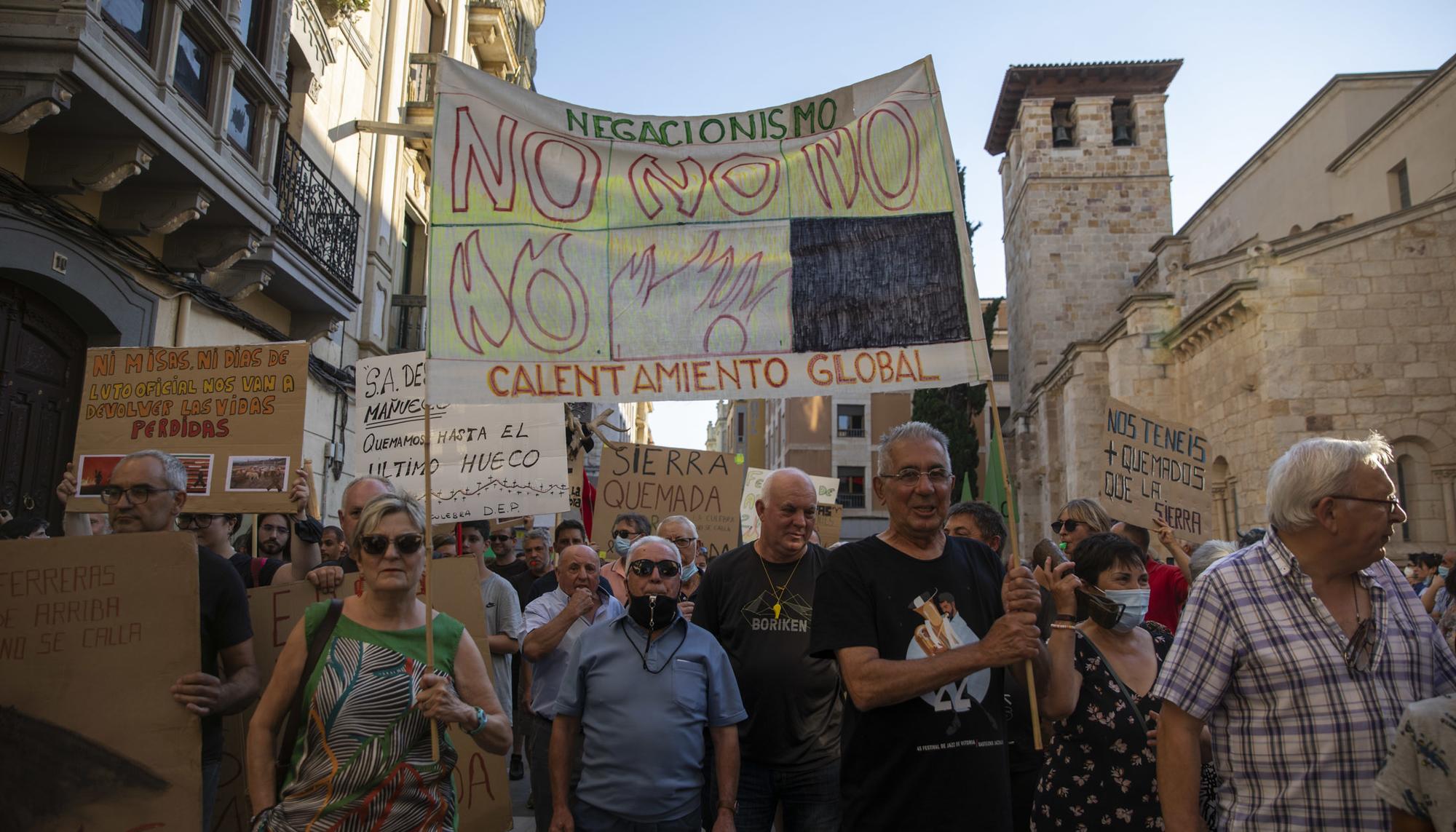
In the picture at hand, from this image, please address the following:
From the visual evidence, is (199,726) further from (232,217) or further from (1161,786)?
(232,217)

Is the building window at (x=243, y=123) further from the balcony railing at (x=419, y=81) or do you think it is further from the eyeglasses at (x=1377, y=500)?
the eyeglasses at (x=1377, y=500)

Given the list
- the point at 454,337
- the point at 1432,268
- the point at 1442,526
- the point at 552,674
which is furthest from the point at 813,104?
the point at 1432,268

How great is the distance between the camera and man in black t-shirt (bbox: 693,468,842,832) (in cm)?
387

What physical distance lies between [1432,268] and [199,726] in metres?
23.5

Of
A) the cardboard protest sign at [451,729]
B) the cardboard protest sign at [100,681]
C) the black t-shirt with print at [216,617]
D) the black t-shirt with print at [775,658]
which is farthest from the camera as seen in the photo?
the black t-shirt with print at [775,658]

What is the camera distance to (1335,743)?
2301mm

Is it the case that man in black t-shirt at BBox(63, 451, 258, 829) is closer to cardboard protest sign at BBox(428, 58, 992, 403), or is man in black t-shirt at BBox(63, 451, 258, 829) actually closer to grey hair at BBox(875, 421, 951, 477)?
cardboard protest sign at BBox(428, 58, 992, 403)

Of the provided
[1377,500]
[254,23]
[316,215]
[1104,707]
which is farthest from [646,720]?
[316,215]

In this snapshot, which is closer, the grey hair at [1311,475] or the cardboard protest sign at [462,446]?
the grey hair at [1311,475]

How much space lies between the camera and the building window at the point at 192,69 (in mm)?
7812

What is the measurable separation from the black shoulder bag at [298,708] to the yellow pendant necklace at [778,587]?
6.36ft

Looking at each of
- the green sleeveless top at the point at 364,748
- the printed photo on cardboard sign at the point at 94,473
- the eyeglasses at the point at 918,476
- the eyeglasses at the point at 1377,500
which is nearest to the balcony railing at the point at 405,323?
the printed photo on cardboard sign at the point at 94,473

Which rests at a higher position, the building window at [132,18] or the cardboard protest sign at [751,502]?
the building window at [132,18]

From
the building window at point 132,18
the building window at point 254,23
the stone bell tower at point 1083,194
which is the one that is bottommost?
the building window at point 132,18
